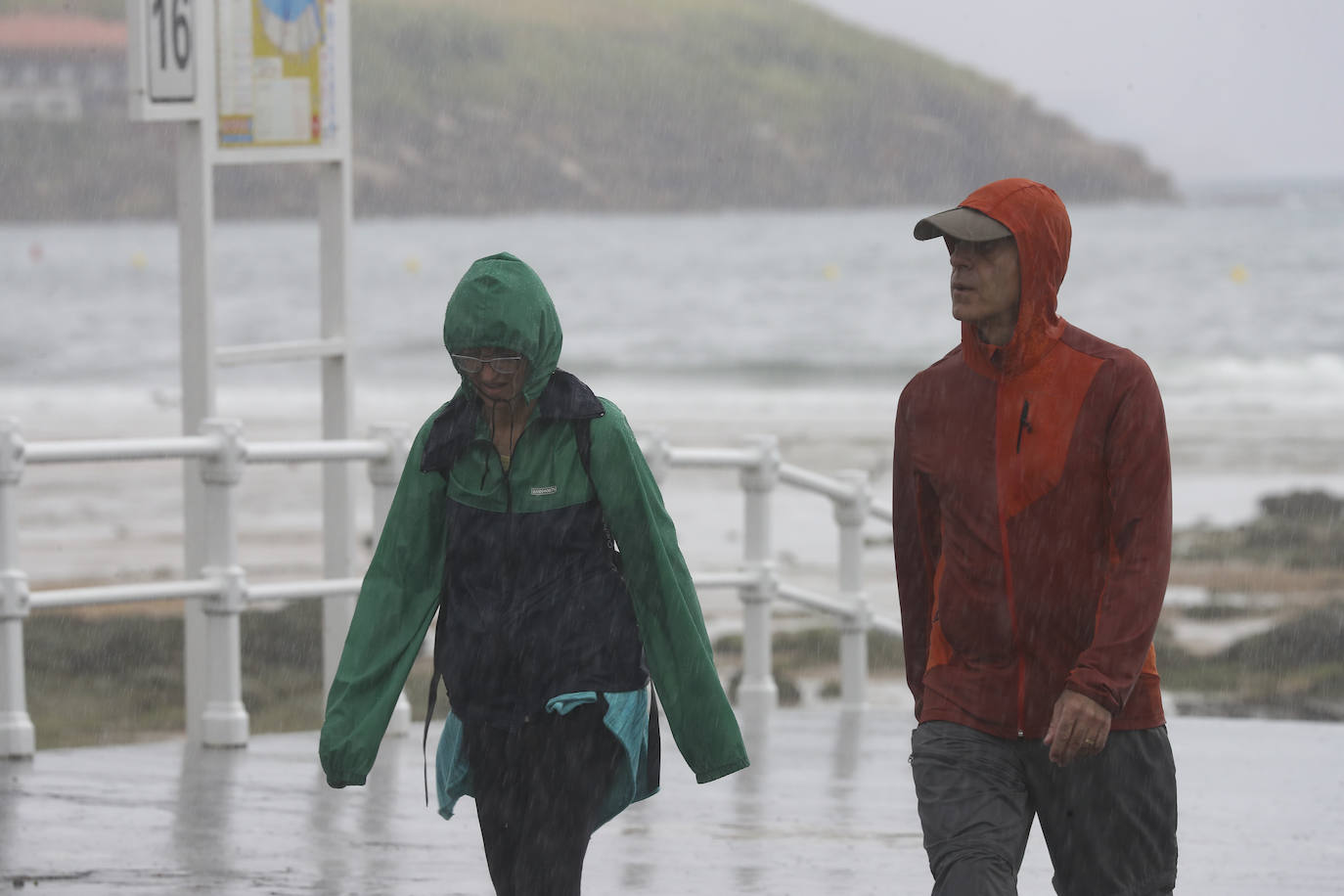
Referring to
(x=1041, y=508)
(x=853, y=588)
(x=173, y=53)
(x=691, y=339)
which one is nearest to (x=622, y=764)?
(x=1041, y=508)

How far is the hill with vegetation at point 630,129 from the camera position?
121m

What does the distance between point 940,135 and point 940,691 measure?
13078 centimetres

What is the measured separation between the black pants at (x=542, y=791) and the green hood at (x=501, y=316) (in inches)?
24.7

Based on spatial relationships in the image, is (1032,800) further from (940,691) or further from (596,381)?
(596,381)

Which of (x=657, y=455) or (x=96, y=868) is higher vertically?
(x=657, y=455)

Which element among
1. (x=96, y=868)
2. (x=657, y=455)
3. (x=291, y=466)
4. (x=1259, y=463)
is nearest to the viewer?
(x=96, y=868)

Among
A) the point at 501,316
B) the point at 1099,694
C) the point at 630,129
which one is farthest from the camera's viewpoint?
the point at 630,129

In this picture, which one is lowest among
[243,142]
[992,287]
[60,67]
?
[992,287]

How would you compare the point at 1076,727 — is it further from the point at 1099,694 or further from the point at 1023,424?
the point at 1023,424

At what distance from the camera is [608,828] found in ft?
22.7

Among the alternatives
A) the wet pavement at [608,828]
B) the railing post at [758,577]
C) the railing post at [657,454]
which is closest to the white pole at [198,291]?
the wet pavement at [608,828]

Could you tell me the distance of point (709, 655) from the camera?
412 centimetres

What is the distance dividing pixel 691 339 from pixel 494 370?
6568 cm

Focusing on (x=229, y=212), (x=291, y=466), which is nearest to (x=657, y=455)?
(x=291, y=466)
